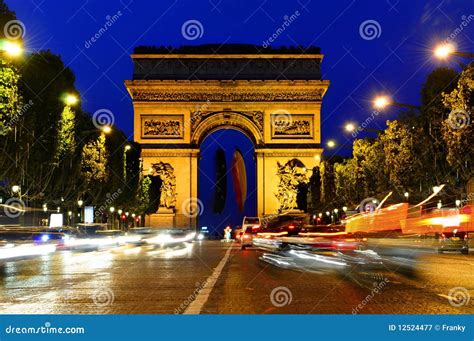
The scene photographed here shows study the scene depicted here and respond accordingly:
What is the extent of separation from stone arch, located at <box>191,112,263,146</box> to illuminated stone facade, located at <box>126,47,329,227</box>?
0.37ft

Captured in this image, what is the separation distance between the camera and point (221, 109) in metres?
73.9

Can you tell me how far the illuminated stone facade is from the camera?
242 ft

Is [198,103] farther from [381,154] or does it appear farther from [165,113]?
[381,154]

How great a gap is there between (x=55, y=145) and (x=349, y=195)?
30548 millimetres

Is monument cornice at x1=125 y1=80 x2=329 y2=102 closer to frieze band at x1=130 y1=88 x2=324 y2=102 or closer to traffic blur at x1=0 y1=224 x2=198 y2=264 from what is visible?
frieze band at x1=130 y1=88 x2=324 y2=102

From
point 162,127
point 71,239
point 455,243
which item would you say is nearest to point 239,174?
point 162,127

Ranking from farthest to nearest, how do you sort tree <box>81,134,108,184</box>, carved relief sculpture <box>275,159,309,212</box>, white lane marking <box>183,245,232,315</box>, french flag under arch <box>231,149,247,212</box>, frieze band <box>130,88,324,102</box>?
french flag under arch <box>231,149,247,212</box>
frieze band <box>130,88,324,102</box>
carved relief sculpture <box>275,159,309,212</box>
tree <box>81,134,108,184</box>
white lane marking <box>183,245,232,315</box>

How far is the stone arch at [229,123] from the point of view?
7425cm

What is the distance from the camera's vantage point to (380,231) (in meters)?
49.7

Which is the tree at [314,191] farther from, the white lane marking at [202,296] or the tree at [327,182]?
the white lane marking at [202,296]

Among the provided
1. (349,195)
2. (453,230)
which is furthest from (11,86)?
(349,195)

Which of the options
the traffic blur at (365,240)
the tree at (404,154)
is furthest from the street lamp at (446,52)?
the tree at (404,154)

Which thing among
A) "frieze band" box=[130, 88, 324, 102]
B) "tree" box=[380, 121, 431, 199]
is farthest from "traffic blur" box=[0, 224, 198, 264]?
"frieze band" box=[130, 88, 324, 102]

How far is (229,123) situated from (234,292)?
2552 inches
